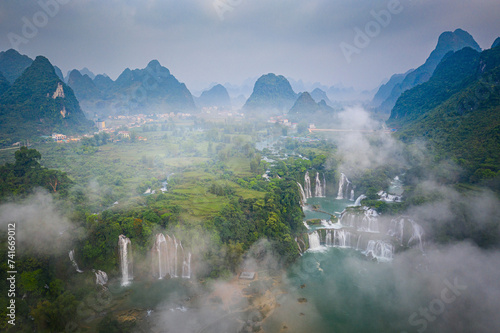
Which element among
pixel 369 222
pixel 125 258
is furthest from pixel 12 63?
pixel 369 222

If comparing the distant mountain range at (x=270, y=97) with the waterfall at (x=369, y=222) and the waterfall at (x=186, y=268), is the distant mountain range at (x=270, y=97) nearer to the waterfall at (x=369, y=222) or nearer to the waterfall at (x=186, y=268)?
the waterfall at (x=369, y=222)

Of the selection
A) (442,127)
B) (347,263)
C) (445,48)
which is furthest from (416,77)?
(347,263)

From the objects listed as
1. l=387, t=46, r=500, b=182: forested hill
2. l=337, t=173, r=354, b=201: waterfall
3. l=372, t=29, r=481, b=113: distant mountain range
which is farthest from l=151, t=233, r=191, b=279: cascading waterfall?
l=372, t=29, r=481, b=113: distant mountain range

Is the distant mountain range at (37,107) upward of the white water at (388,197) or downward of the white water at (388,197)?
upward

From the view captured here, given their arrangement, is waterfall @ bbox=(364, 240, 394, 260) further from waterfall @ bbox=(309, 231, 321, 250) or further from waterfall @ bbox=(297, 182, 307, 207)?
waterfall @ bbox=(297, 182, 307, 207)

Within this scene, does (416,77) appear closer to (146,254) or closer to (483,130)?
(483,130)

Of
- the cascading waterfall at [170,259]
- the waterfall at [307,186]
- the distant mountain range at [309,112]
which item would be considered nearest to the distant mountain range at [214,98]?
the distant mountain range at [309,112]
